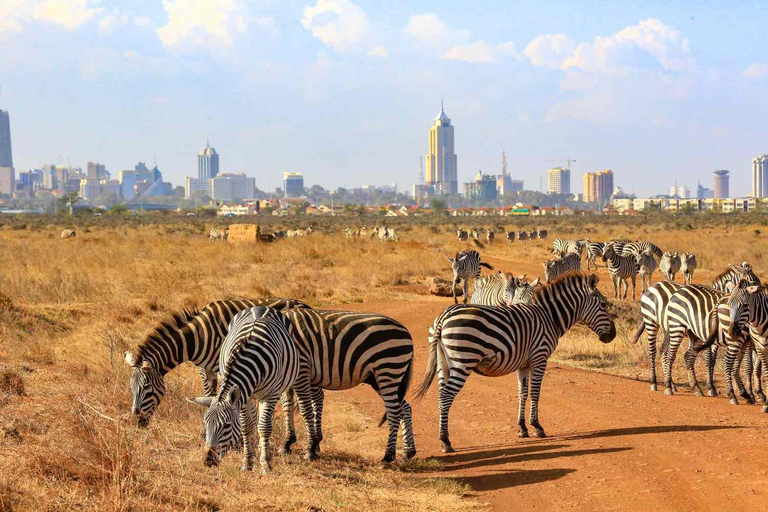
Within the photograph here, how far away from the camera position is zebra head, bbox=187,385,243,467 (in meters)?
7.00

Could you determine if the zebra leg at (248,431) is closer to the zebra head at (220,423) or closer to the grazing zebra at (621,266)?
the zebra head at (220,423)

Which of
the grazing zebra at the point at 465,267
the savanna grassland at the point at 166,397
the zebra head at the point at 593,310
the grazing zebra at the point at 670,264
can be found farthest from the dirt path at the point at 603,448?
the grazing zebra at the point at 670,264

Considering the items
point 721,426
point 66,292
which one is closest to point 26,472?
point 721,426

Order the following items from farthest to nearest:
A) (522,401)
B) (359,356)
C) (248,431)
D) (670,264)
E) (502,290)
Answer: (670,264) < (502,290) < (522,401) < (359,356) < (248,431)

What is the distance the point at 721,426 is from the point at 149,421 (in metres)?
6.57

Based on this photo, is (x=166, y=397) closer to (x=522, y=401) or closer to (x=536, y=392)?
(x=522, y=401)

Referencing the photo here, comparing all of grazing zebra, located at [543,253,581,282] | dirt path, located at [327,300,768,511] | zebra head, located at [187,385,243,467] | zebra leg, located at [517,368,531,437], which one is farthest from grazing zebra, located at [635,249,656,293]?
zebra head, located at [187,385,243,467]

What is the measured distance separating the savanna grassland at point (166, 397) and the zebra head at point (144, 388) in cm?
17

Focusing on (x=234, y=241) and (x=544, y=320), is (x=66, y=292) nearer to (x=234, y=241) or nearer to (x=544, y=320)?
(x=544, y=320)

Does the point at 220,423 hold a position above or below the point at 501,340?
below

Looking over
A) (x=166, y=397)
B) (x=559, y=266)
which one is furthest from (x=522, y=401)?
(x=559, y=266)

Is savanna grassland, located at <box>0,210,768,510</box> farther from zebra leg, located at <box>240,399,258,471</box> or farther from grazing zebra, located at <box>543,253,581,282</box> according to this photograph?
grazing zebra, located at <box>543,253,581,282</box>

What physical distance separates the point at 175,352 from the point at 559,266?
18.1 meters

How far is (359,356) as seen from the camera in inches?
342
